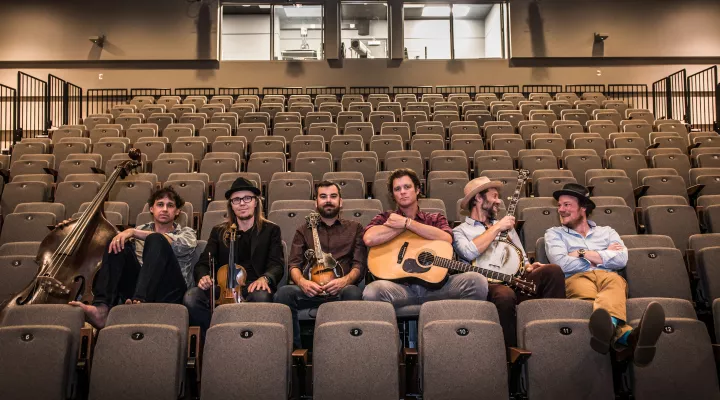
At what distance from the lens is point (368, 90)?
11.8 meters

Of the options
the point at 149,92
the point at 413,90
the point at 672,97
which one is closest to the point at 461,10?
the point at 413,90

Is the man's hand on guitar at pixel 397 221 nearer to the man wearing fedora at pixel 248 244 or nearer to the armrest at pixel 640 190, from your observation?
the man wearing fedora at pixel 248 244

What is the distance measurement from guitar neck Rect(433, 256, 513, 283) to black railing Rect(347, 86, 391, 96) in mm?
8500

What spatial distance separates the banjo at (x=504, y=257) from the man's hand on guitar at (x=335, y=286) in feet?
2.62

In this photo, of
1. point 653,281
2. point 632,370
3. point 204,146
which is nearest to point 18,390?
point 632,370

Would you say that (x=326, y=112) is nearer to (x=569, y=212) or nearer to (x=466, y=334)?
(x=569, y=212)

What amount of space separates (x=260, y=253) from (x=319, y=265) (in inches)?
17.0

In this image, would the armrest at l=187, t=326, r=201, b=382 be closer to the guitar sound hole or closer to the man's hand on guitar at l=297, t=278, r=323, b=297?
the man's hand on guitar at l=297, t=278, r=323, b=297

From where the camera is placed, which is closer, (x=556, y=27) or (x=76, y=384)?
(x=76, y=384)

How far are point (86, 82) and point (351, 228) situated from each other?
Result: 958cm

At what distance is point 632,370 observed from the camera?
3.05 metres

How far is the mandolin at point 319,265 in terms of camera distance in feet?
11.9

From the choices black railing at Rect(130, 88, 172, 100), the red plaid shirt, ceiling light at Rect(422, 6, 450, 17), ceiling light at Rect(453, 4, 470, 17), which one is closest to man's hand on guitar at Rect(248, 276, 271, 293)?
the red plaid shirt

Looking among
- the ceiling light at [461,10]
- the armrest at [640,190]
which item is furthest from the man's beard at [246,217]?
the ceiling light at [461,10]
